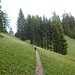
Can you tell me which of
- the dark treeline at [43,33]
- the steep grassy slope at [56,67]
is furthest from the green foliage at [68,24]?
the steep grassy slope at [56,67]

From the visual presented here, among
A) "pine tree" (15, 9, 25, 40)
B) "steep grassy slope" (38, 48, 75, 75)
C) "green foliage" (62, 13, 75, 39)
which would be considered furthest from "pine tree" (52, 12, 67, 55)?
"green foliage" (62, 13, 75, 39)

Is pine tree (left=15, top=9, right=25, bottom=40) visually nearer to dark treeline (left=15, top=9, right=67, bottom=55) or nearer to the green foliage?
dark treeline (left=15, top=9, right=67, bottom=55)

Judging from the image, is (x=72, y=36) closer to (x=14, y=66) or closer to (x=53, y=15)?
(x=53, y=15)

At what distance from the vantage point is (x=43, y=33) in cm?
9394

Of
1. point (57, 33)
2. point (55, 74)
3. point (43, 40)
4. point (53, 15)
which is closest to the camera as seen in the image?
point (55, 74)

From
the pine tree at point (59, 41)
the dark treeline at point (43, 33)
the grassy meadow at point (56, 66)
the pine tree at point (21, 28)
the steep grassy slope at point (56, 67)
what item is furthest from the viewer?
the pine tree at point (21, 28)

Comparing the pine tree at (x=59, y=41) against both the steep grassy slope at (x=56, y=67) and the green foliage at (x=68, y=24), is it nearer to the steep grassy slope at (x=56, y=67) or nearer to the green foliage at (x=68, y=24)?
the steep grassy slope at (x=56, y=67)

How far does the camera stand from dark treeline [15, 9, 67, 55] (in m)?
81.6

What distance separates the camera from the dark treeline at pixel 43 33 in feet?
268

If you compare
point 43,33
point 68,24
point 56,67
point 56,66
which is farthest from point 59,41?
point 68,24

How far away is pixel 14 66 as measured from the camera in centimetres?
2334

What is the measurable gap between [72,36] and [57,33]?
48.1 m

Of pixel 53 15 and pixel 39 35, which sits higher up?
pixel 53 15

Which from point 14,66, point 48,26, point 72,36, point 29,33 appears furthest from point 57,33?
point 14,66
